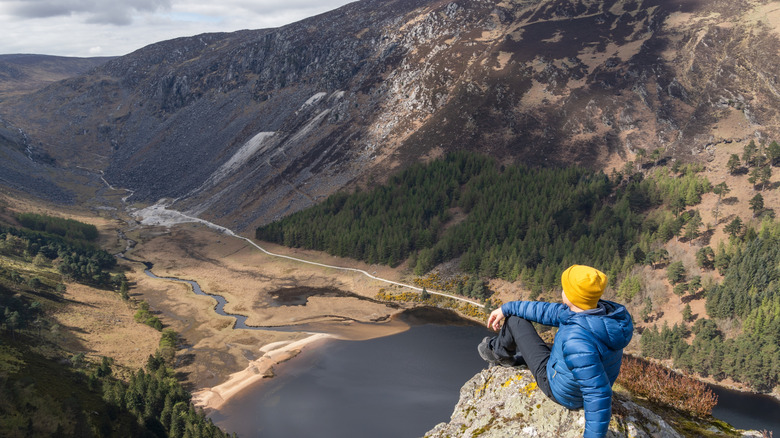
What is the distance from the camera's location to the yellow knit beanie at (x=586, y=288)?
6.00 meters

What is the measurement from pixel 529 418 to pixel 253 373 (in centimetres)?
5263

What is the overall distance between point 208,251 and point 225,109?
90.6 m

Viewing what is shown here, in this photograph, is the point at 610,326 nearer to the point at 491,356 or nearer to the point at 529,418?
the point at 529,418

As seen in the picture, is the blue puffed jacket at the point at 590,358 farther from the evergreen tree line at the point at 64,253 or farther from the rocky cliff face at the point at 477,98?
the rocky cliff face at the point at 477,98

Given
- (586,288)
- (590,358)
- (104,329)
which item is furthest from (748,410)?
(104,329)

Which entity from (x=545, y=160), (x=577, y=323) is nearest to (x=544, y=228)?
(x=545, y=160)

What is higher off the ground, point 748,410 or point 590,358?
point 590,358

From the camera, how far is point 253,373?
179ft

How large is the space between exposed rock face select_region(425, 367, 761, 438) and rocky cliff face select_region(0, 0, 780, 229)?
96717 millimetres

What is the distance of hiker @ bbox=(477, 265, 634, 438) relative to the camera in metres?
5.64

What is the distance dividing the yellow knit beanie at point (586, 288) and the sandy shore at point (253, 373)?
5045 centimetres

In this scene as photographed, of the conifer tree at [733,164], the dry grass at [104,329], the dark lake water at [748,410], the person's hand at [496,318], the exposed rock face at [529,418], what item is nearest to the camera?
the exposed rock face at [529,418]

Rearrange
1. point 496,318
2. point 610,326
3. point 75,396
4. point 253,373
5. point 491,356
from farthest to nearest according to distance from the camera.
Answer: point 253,373 < point 75,396 < point 491,356 < point 496,318 < point 610,326

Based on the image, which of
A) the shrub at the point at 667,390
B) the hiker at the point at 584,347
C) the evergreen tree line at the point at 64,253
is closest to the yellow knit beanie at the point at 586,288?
the hiker at the point at 584,347
